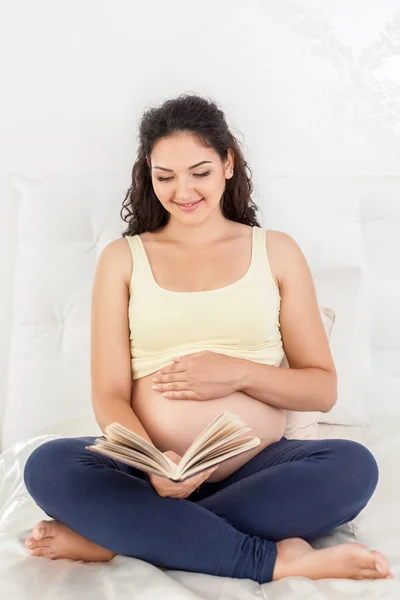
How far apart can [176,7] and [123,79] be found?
283 millimetres

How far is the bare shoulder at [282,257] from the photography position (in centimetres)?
198

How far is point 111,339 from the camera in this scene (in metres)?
1.90

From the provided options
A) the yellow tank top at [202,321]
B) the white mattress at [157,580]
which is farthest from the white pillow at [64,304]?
the white mattress at [157,580]

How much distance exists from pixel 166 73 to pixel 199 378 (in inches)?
49.6

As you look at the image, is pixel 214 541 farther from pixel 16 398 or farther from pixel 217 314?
pixel 16 398

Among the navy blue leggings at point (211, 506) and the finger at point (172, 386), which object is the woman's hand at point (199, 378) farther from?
the navy blue leggings at point (211, 506)

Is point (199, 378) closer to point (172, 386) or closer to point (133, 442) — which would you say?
point (172, 386)

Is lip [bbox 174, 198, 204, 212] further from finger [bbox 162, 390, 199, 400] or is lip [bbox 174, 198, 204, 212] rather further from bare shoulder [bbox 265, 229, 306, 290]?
finger [bbox 162, 390, 199, 400]

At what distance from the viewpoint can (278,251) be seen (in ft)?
6.56

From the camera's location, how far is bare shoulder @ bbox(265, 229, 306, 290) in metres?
1.98

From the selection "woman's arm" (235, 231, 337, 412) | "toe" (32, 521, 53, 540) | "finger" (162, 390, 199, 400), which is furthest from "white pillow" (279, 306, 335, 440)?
"toe" (32, 521, 53, 540)

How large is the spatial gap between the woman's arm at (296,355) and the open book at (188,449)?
0.33 meters

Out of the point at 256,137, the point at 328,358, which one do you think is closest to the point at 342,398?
the point at 328,358

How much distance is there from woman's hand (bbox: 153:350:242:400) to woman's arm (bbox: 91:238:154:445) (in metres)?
0.10
